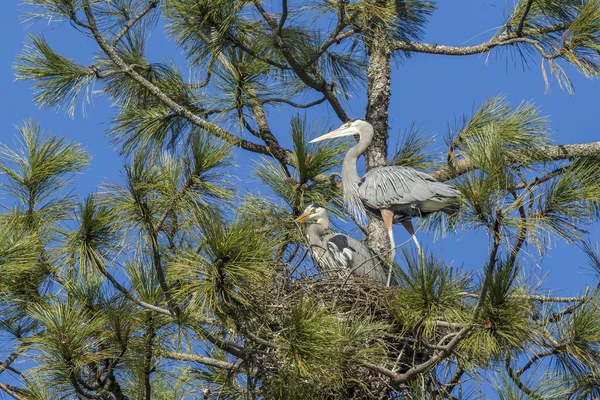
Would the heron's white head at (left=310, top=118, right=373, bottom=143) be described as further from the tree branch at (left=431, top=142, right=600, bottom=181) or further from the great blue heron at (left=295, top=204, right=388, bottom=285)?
the tree branch at (left=431, top=142, right=600, bottom=181)

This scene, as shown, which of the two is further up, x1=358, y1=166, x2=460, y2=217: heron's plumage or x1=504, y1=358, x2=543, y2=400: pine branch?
x1=358, y1=166, x2=460, y2=217: heron's plumage

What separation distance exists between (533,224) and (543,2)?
220 cm

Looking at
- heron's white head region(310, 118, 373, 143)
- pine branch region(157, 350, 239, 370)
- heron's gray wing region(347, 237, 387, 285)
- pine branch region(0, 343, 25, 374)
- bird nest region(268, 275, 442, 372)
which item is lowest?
pine branch region(0, 343, 25, 374)

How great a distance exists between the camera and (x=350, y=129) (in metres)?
6.11

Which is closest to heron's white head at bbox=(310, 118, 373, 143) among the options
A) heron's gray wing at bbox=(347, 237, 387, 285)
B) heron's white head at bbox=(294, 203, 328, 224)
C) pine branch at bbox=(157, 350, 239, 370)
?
heron's white head at bbox=(294, 203, 328, 224)

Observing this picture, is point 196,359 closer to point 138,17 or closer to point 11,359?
point 11,359

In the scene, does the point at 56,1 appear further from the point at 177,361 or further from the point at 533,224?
the point at 533,224

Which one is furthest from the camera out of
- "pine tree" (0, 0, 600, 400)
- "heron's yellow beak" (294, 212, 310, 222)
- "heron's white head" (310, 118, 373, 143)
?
"heron's white head" (310, 118, 373, 143)

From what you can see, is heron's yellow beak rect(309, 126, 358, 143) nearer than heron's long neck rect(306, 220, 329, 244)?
No

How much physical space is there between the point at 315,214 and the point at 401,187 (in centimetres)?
50

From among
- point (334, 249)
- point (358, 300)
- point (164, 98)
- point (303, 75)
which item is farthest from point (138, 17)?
point (358, 300)

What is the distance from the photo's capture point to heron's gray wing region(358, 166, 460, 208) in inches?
224

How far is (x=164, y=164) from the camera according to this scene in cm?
471

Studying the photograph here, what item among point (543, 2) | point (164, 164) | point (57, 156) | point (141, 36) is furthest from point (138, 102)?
point (543, 2)
